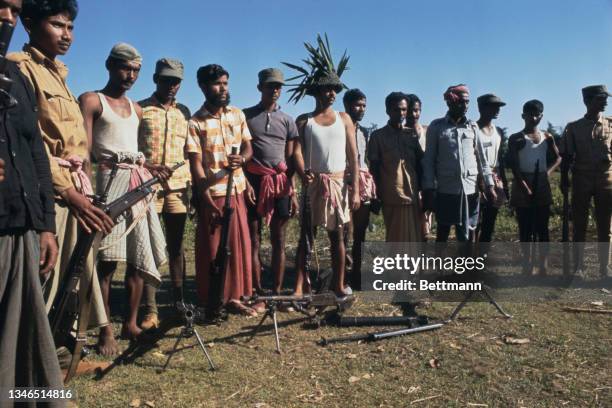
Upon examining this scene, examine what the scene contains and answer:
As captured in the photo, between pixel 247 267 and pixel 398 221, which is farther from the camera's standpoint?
pixel 398 221

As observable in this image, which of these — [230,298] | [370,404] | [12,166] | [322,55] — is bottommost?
[370,404]

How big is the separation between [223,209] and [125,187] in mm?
1007

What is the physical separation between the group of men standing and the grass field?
1.80 feet

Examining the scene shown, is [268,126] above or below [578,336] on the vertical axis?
above

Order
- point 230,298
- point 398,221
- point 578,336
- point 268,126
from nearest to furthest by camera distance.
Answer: point 578,336 < point 230,298 < point 268,126 < point 398,221

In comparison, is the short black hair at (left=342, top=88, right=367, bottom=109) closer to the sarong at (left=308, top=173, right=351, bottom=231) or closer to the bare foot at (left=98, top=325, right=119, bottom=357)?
the sarong at (left=308, top=173, right=351, bottom=231)

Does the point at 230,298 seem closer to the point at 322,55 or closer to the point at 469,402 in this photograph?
the point at 469,402

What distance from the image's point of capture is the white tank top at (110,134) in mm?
4566

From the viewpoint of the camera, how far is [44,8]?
3.36m

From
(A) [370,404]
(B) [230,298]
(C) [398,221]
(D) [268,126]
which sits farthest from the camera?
(C) [398,221]

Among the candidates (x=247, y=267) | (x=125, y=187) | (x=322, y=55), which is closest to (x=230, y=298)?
(x=247, y=267)

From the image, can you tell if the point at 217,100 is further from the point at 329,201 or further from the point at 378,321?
the point at 378,321

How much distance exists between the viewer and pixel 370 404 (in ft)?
12.1

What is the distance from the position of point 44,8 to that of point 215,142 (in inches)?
87.4
